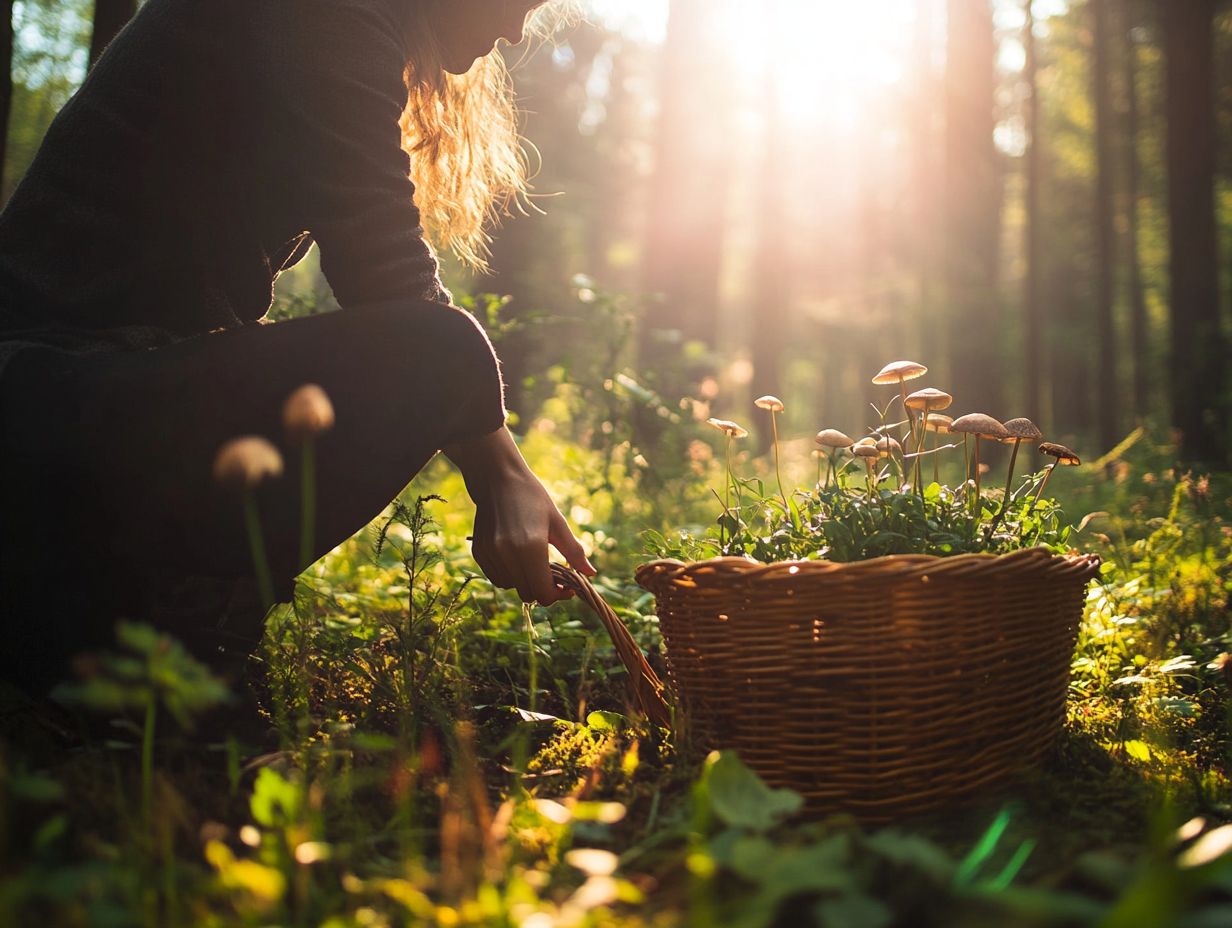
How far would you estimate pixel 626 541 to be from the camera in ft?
11.8

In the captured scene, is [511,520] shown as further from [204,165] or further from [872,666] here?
[204,165]

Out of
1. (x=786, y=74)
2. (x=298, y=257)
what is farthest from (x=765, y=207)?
(x=298, y=257)

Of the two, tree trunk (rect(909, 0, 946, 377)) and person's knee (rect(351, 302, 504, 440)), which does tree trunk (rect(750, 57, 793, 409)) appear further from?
person's knee (rect(351, 302, 504, 440))

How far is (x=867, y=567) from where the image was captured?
148cm

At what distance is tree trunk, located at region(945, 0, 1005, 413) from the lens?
1032 cm

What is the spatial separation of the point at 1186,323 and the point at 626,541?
6.56 m

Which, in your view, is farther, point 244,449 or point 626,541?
point 626,541

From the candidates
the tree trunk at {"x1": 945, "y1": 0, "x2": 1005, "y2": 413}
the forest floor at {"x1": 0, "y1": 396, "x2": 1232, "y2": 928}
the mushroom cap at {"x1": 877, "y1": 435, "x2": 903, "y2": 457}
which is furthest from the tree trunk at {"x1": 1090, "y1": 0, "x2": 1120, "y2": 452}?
the mushroom cap at {"x1": 877, "y1": 435, "x2": 903, "y2": 457}

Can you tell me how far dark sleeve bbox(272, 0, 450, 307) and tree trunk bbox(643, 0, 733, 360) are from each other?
20.9 feet

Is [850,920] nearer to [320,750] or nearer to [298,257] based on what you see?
[320,750]

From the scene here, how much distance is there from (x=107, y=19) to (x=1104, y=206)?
13.8 meters

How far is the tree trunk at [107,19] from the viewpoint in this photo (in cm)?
319

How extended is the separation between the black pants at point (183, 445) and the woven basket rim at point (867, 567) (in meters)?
0.53

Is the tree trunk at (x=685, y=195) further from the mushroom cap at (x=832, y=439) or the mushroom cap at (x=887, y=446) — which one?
the mushroom cap at (x=832, y=439)
